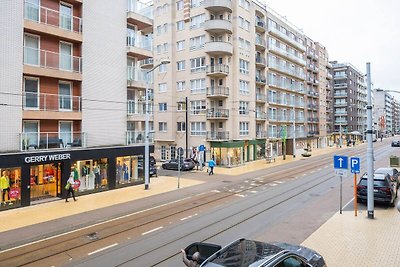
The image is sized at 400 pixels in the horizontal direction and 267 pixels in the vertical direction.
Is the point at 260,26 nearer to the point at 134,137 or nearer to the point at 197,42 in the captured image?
the point at 197,42

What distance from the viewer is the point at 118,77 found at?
24.3m

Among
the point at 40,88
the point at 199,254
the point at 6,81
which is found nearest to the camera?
the point at 199,254

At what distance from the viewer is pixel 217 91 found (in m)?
38.9

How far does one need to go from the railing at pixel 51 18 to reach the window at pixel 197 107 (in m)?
20.9

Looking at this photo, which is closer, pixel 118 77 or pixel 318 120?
pixel 118 77

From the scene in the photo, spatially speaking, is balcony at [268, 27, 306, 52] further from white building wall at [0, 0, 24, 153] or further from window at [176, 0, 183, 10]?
white building wall at [0, 0, 24, 153]

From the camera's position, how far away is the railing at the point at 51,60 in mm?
18625

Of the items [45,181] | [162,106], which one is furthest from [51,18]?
[162,106]

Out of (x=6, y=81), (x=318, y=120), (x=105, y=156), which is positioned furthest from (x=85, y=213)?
(x=318, y=120)

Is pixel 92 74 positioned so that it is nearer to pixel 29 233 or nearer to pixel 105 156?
pixel 105 156

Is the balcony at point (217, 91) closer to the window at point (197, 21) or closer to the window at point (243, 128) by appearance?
the window at point (243, 128)

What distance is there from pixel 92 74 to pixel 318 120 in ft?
200

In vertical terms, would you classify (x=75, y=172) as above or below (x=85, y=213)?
above

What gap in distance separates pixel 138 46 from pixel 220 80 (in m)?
15.9
